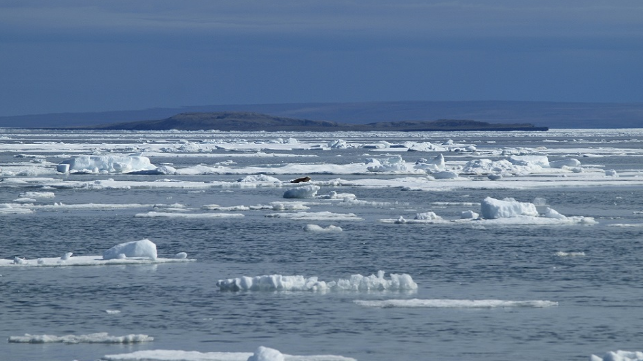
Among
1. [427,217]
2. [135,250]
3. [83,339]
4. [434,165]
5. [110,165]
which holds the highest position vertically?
[434,165]

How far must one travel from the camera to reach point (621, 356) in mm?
8531

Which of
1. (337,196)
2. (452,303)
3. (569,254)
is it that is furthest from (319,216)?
(452,303)

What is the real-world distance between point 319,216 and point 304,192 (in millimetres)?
4283

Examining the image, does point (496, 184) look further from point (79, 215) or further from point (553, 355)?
point (553, 355)

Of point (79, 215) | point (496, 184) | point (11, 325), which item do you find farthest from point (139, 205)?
point (11, 325)

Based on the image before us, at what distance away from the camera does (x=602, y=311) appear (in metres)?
11.2

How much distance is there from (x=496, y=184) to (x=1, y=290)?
19783mm

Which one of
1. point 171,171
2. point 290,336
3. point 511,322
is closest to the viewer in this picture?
point 290,336

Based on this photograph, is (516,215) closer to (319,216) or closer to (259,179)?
(319,216)

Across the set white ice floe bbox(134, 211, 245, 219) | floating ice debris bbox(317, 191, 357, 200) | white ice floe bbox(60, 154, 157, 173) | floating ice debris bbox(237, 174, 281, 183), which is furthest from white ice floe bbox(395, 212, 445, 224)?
white ice floe bbox(60, 154, 157, 173)

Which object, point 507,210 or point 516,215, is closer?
point 507,210

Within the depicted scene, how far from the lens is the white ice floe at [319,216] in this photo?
68.2ft

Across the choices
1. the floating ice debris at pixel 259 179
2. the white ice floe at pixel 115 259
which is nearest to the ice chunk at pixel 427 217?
the white ice floe at pixel 115 259

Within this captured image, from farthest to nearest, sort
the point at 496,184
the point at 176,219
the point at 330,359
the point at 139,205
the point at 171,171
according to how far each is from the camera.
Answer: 1. the point at 171,171
2. the point at 496,184
3. the point at 139,205
4. the point at 176,219
5. the point at 330,359
